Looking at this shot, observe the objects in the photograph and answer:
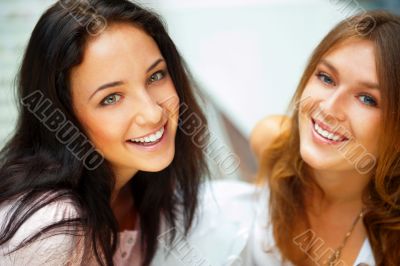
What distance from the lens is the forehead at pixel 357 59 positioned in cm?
115

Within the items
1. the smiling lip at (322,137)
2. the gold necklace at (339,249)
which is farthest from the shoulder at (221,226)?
the smiling lip at (322,137)

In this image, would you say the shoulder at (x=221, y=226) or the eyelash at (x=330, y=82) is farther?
the shoulder at (x=221, y=226)

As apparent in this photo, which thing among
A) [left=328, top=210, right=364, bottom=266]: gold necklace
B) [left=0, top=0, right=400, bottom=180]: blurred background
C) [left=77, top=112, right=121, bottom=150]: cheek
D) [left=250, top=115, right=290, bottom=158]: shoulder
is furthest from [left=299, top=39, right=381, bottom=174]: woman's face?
[left=0, top=0, right=400, bottom=180]: blurred background

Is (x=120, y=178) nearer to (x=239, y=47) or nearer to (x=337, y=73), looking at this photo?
(x=337, y=73)

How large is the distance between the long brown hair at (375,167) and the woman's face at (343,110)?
1.0 inches

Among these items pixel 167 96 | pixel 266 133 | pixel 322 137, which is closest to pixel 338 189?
pixel 322 137

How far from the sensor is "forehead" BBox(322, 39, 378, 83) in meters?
1.15

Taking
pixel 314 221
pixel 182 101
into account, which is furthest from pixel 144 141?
pixel 314 221

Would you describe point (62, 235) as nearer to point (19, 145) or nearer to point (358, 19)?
point (19, 145)

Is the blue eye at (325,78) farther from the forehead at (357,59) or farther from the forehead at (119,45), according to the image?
the forehead at (119,45)

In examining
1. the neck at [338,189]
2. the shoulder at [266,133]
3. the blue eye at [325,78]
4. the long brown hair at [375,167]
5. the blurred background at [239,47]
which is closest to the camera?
the long brown hair at [375,167]

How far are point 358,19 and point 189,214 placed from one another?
2.59ft

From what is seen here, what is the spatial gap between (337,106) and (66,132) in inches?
27.7

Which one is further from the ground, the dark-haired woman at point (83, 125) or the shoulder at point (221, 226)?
the dark-haired woman at point (83, 125)
